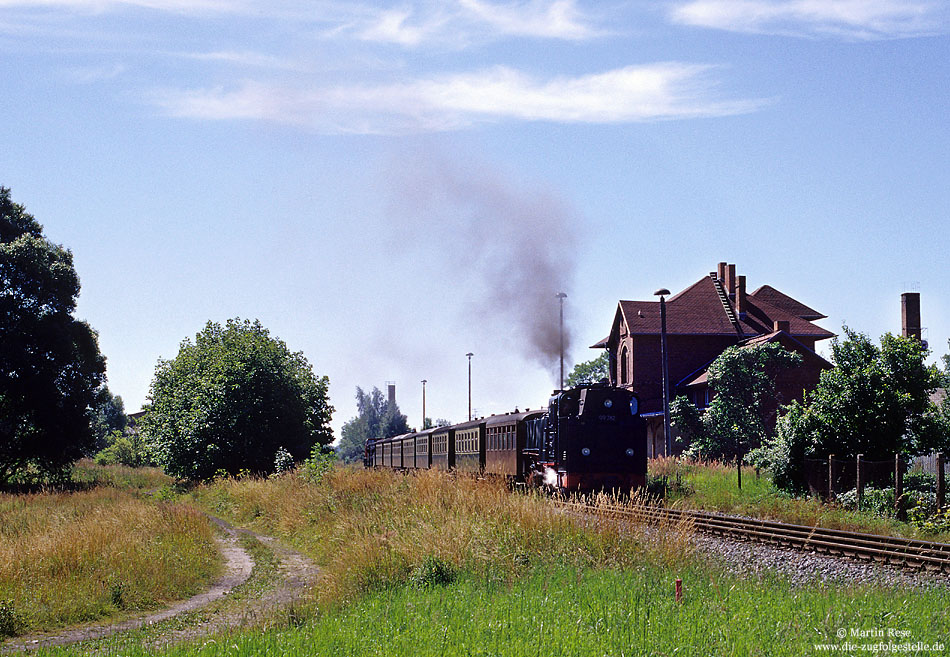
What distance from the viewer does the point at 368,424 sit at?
159 m

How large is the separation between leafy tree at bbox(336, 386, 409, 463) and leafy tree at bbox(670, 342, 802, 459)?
97773 millimetres

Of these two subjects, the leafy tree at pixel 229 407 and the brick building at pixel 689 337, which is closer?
the leafy tree at pixel 229 407

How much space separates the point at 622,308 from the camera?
5297 cm

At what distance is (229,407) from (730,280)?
33.0 metres

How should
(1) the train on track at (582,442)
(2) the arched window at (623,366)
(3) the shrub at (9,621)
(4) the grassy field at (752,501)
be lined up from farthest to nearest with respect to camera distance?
(2) the arched window at (623,366) → (1) the train on track at (582,442) → (4) the grassy field at (752,501) → (3) the shrub at (9,621)

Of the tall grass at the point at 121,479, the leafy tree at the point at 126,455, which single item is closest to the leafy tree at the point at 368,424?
the leafy tree at the point at 126,455

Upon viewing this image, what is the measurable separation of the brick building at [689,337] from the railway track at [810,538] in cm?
3034

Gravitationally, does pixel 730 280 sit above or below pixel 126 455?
above

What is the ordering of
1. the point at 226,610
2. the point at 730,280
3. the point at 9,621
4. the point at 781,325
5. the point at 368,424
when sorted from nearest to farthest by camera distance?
the point at 9,621 < the point at 226,610 < the point at 781,325 < the point at 730,280 < the point at 368,424

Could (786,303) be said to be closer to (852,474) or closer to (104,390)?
(852,474)

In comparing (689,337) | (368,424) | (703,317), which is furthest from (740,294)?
(368,424)

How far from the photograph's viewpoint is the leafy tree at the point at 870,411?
932 inches

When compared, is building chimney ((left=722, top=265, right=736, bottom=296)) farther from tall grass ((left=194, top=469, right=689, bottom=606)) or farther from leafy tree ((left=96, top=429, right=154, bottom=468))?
tall grass ((left=194, top=469, right=689, bottom=606))

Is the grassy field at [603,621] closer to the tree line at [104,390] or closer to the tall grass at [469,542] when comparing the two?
the tall grass at [469,542]
